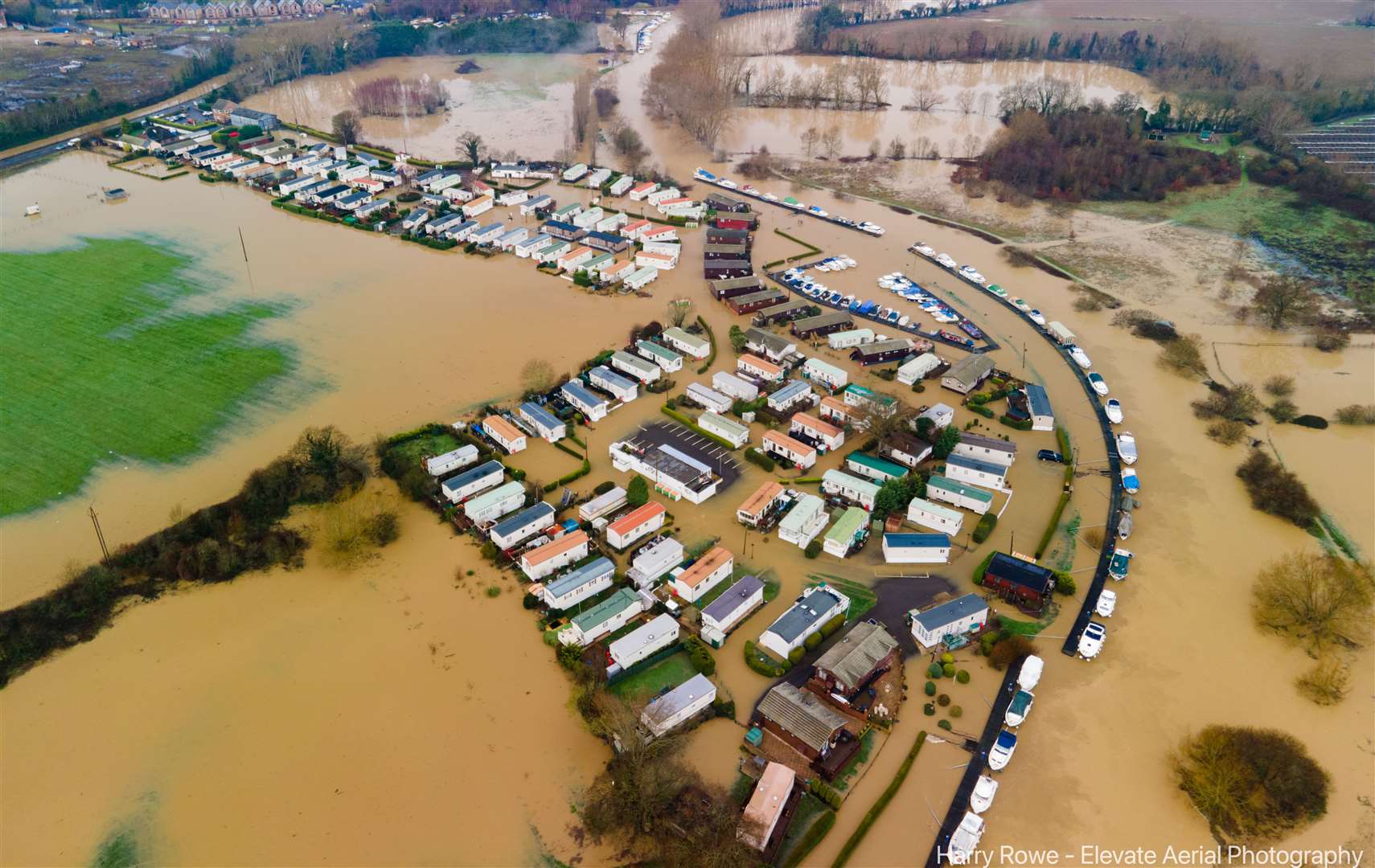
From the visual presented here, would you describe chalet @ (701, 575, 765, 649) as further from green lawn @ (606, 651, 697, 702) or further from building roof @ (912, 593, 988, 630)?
building roof @ (912, 593, 988, 630)

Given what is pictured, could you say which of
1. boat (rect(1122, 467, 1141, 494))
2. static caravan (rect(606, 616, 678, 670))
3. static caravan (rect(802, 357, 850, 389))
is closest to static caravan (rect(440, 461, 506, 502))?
static caravan (rect(606, 616, 678, 670))

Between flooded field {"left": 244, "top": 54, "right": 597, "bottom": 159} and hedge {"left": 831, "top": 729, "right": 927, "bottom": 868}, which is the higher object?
flooded field {"left": 244, "top": 54, "right": 597, "bottom": 159}

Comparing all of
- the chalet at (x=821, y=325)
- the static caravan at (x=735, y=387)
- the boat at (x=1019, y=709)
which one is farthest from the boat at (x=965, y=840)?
the chalet at (x=821, y=325)

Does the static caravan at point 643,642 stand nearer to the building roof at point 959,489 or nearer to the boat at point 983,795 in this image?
the boat at point 983,795

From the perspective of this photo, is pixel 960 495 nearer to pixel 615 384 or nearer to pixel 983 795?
pixel 983 795

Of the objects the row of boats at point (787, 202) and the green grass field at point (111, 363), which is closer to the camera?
the green grass field at point (111, 363)

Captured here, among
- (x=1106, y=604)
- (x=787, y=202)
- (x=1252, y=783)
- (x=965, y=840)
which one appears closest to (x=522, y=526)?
(x=965, y=840)
